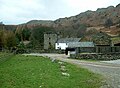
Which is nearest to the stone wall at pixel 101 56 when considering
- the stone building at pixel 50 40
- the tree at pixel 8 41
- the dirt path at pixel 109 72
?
the dirt path at pixel 109 72

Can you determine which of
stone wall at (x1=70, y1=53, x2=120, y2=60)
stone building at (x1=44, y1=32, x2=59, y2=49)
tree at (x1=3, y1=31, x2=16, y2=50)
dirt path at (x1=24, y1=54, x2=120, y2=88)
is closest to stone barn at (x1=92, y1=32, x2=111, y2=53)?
stone wall at (x1=70, y1=53, x2=120, y2=60)

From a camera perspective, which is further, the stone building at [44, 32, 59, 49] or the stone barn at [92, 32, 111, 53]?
the stone building at [44, 32, 59, 49]

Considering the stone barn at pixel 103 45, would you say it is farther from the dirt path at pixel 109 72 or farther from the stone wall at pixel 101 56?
the dirt path at pixel 109 72

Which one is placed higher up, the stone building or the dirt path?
the stone building

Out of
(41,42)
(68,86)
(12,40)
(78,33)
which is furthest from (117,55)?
(78,33)

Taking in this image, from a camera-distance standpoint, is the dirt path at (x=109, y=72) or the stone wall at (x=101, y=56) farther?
the stone wall at (x=101, y=56)

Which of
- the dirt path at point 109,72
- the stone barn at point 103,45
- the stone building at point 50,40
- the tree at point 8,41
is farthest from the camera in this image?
the stone building at point 50,40

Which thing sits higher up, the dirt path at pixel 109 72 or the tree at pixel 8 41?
the tree at pixel 8 41

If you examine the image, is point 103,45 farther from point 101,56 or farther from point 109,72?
point 109,72

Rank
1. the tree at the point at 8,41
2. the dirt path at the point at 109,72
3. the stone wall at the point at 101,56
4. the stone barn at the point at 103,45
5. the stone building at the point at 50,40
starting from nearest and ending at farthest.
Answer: the dirt path at the point at 109,72 → the stone wall at the point at 101,56 → the stone barn at the point at 103,45 → the tree at the point at 8,41 → the stone building at the point at 50,40

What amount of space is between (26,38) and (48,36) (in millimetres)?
15795

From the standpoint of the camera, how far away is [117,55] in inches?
2269

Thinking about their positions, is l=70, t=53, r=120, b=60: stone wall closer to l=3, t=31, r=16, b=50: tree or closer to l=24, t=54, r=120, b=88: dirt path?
l=24, t=54, r=120, b=88: dirt path

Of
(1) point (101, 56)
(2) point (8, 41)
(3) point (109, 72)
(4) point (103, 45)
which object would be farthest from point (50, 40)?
(3) point (109, 72)
